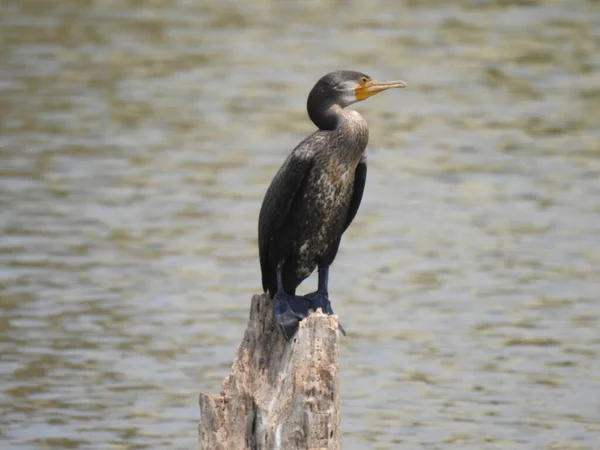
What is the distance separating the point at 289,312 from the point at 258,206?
950cm

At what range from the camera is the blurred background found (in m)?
12.3

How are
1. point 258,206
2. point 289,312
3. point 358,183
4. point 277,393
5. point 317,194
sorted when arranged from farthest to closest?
point 258,206, point 358,183, point 317,194, point 289,312, point 277,393

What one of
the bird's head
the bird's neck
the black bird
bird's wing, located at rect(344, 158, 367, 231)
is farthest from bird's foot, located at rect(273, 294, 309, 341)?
the bird's head

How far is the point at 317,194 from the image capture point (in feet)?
25.7

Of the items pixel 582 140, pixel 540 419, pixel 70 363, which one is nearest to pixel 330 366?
pixel 540 419

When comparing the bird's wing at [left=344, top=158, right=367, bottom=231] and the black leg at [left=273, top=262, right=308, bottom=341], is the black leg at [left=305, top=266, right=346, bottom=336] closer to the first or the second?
the black leg at [left=273, top=262, right=308, bottom=341]

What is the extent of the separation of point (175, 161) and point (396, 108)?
12.4ft

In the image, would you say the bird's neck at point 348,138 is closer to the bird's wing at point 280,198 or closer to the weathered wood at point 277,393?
the bird's wing at point 280,198

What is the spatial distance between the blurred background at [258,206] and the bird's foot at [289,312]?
3501 mm

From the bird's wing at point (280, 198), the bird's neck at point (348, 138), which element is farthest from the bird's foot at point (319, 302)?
the bird's neck at point (348, 138)

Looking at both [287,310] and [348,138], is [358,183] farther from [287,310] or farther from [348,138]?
[287,310]

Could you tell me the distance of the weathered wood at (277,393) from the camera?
Answer: 7227mm

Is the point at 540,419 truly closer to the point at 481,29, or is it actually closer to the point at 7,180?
the point at 7,180

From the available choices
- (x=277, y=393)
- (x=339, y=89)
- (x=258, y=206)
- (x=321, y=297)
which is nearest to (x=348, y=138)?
(x=339, y=89)
